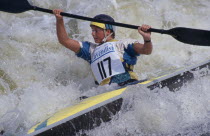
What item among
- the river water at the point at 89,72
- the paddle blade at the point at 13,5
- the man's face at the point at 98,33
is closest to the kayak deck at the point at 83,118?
the river water at the point at 89,72

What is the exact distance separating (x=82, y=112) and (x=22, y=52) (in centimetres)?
221

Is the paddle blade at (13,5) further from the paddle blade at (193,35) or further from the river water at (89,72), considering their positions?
the paddle blade at (193,35)

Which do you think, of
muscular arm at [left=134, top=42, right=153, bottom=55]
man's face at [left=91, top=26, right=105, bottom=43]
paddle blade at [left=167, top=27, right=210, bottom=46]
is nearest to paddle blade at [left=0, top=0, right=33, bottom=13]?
man's face at [left=91, top=26, right=105, bottom=43]

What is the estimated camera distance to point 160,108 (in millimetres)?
2857

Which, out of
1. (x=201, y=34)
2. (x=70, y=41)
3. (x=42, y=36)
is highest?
(x=201, y=34)

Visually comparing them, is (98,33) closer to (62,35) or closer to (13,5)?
(62,35)

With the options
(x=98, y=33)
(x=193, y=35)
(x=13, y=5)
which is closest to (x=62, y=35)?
(x=98, y=33)

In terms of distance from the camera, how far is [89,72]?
4641 mm

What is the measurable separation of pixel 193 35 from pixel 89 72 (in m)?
Result: 1.86

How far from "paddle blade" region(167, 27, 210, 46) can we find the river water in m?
0.42

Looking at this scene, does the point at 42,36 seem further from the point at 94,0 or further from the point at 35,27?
the point at 94,0

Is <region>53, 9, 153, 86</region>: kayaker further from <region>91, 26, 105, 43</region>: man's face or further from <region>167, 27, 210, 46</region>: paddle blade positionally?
<region>167, 27, 210, 46</region>: paddle blade

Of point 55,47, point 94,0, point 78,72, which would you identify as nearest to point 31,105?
point 78,72

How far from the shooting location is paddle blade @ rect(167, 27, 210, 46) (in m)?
3.05
